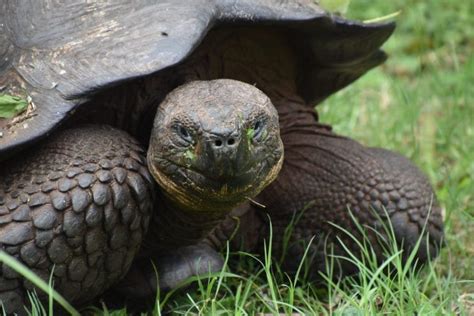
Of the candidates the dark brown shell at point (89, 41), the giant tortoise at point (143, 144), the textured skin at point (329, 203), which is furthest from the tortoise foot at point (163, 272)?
the dark brown shell at point (89, 41)

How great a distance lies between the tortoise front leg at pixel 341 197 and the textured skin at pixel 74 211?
88 cm

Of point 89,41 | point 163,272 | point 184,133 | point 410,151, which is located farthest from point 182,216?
point 410,151

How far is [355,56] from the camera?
4.12m

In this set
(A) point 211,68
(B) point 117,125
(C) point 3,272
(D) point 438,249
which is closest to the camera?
(C) point 3,272

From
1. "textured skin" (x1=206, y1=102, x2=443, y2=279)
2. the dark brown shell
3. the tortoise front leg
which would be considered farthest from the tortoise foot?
the dark brown shell

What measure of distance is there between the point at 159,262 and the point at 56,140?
61 centimetres

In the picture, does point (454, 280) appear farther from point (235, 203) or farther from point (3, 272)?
point (3, 272)

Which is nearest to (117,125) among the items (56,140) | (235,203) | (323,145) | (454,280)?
(56,140)

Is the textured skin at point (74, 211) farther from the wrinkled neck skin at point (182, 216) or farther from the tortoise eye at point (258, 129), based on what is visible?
the tortoise eye at point (258, 129)

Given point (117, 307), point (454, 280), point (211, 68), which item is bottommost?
point (117, 307)

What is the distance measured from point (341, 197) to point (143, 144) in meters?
0.83

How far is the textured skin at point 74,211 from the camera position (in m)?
2.99

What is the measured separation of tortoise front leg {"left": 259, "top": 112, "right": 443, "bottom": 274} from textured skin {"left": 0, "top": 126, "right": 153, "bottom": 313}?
881mm

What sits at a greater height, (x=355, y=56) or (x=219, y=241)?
(x=355, y=56)
